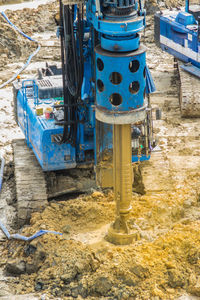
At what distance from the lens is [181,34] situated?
55.1 ft

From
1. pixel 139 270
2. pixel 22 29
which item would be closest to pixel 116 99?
pixel 139 270

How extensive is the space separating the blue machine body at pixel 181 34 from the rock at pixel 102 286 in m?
8.05

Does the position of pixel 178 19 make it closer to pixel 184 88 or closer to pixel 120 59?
pixel 184 88

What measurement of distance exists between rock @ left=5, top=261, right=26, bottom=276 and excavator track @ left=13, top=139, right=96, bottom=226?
Answer: 1.24 meters

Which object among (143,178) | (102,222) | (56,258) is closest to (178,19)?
(143,178)

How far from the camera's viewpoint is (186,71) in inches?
655

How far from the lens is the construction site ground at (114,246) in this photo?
9.23m

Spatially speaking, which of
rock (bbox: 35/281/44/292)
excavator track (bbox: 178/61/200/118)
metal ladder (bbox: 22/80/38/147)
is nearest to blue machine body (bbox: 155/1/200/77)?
A: excavator track (bbox: 178/61/200/118)

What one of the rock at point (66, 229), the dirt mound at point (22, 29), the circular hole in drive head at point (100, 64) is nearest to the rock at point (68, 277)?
the rock at point (66, 229)

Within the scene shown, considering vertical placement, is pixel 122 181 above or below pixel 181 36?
above

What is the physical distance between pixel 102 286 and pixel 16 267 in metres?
1.47

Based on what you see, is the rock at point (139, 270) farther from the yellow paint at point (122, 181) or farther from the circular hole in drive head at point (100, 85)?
the circular hole in drive head at point (100, 85)

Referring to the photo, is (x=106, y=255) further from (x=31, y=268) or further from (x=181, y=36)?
(x=181, y=36)

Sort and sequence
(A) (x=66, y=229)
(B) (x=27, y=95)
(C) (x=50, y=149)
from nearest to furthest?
(A) (x=66, y=229), (C) (x=50, y=149), (B) (x=27, y=95)
